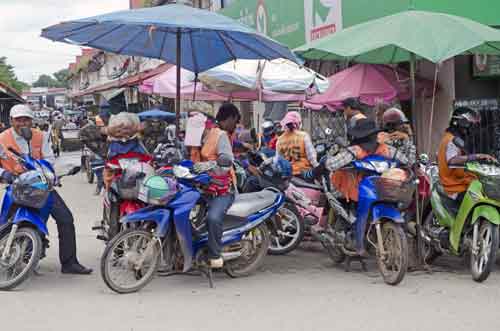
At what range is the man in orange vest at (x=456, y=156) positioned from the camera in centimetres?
651

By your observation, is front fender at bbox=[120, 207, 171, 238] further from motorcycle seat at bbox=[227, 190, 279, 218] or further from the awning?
the awning

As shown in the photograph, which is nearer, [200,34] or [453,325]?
[453,325]

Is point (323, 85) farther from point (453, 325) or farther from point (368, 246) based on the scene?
point (453, 325)

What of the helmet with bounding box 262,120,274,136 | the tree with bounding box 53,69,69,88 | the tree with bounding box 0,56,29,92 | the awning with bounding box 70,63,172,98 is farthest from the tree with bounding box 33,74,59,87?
the helmet with bounding box 262,120,274,136

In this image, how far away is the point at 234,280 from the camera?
6.64 metres

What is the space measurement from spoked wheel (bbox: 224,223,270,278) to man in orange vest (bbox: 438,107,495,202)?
1.90m

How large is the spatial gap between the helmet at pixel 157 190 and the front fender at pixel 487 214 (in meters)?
2.81

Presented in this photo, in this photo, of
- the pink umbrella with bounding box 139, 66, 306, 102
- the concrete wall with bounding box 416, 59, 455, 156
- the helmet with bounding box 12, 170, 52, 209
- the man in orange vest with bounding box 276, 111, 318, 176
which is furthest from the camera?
the pink umbrella with bounding box 139, 66, 306, 102

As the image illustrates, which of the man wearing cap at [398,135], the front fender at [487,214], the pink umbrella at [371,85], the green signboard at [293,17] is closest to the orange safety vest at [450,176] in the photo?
the man wearing cap at [398,135]

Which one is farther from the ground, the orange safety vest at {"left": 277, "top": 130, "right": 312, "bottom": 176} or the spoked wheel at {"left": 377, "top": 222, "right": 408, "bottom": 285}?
the orange safety vest at {"left": 277, "top": 130, "right": 312, "bottom": 176}

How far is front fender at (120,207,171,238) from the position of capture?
5.92 meters

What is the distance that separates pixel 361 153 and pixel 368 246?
36.4 inches

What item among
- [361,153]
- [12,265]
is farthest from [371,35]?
[12,265]

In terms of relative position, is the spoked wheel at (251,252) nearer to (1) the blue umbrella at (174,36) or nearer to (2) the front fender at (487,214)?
(1) the blue umbrella at (174,36)
